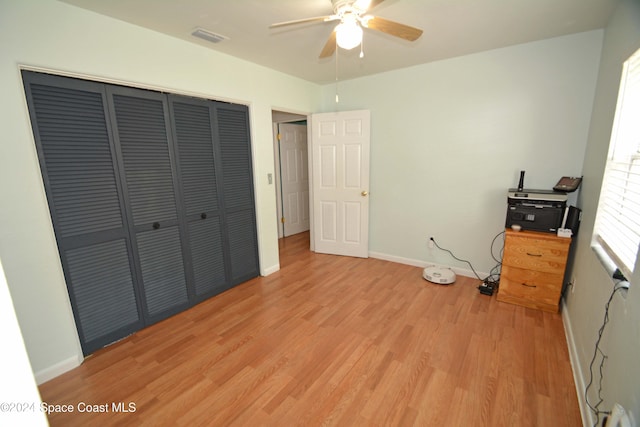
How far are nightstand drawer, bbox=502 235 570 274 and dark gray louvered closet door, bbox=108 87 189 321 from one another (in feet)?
10.3

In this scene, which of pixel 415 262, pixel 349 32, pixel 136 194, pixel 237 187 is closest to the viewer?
pixel 349 32

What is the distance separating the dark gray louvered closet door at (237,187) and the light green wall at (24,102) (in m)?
0.54

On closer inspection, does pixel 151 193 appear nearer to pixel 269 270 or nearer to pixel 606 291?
pixel 269 270

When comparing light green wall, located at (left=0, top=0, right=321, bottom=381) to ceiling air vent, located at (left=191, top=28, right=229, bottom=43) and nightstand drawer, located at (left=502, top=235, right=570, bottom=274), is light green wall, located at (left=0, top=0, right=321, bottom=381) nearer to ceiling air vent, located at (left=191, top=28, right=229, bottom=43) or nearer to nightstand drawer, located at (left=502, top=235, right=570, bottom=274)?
ceiling air vent, located at (left=191, top=28, right=229, bottom=43)

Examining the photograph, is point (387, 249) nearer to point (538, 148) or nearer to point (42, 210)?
point (538, 148)

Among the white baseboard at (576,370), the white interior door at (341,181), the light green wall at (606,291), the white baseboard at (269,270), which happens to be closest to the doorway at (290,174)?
the white interior door at (341,181)

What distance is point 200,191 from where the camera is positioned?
2623mm

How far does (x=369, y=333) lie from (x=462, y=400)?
0.77m

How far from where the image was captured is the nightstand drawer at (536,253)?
7.62ft

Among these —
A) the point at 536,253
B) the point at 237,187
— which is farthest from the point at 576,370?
the point at 237,187

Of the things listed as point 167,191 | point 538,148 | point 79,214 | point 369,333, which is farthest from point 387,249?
point 79,214

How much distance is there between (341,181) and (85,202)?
2.79m

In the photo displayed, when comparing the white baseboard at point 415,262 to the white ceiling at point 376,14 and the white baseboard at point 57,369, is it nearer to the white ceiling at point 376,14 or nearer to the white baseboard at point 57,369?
the white ceiling at point 376,14

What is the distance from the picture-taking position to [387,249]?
374 centimetres
